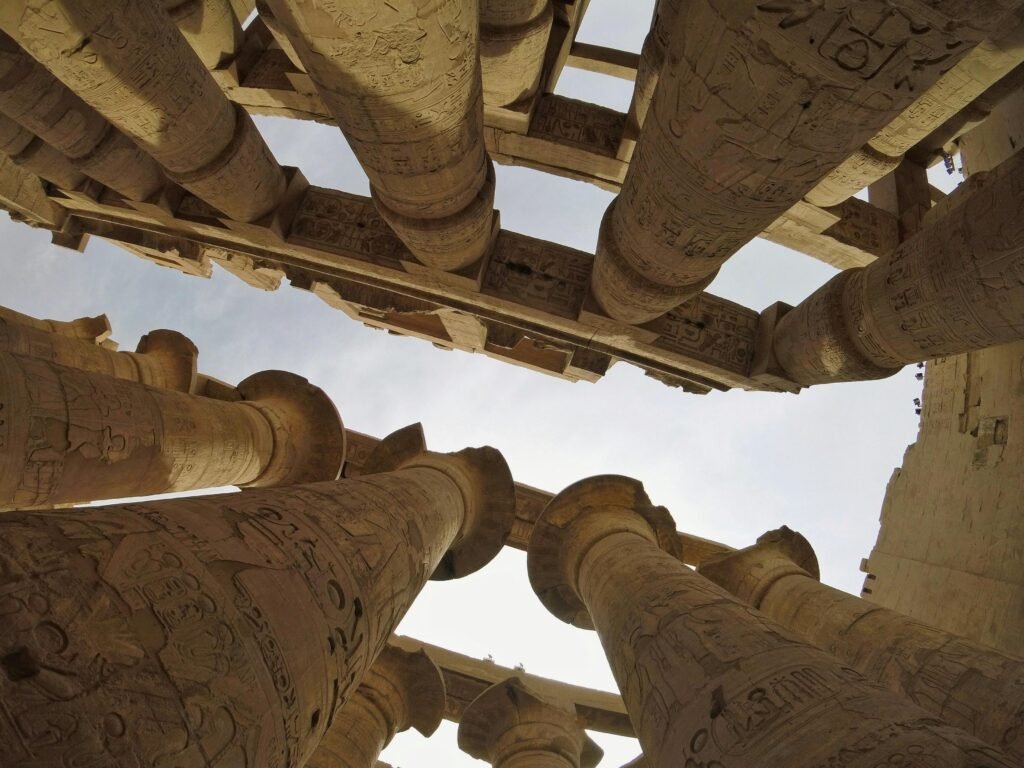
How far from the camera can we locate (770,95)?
229 cm

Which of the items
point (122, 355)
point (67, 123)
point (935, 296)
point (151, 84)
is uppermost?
point (67, 123)

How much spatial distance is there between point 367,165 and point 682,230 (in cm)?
206

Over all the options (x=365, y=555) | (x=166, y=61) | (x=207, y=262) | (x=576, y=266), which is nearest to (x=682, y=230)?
(x=365, y=555)

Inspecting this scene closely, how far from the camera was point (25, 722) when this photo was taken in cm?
125

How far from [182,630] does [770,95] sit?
268 centimetres

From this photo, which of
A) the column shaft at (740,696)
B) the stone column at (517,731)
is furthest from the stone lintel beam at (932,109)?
the stone column at (517,731)

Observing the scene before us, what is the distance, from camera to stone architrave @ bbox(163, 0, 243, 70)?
271 inches

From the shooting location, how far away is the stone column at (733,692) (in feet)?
6.03

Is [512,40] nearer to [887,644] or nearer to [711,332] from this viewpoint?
[711,332]

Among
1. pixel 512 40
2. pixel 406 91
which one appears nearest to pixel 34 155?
pixel 512 40

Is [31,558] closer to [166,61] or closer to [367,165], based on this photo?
[367,165]

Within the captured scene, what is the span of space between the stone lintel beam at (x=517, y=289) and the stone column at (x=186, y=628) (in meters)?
3.95

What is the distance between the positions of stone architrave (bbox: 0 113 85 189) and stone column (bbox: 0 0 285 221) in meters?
2.50

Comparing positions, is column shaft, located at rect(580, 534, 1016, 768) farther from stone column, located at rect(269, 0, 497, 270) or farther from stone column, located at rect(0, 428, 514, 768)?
stone column, located at rect(269, 0, 497, 270)
